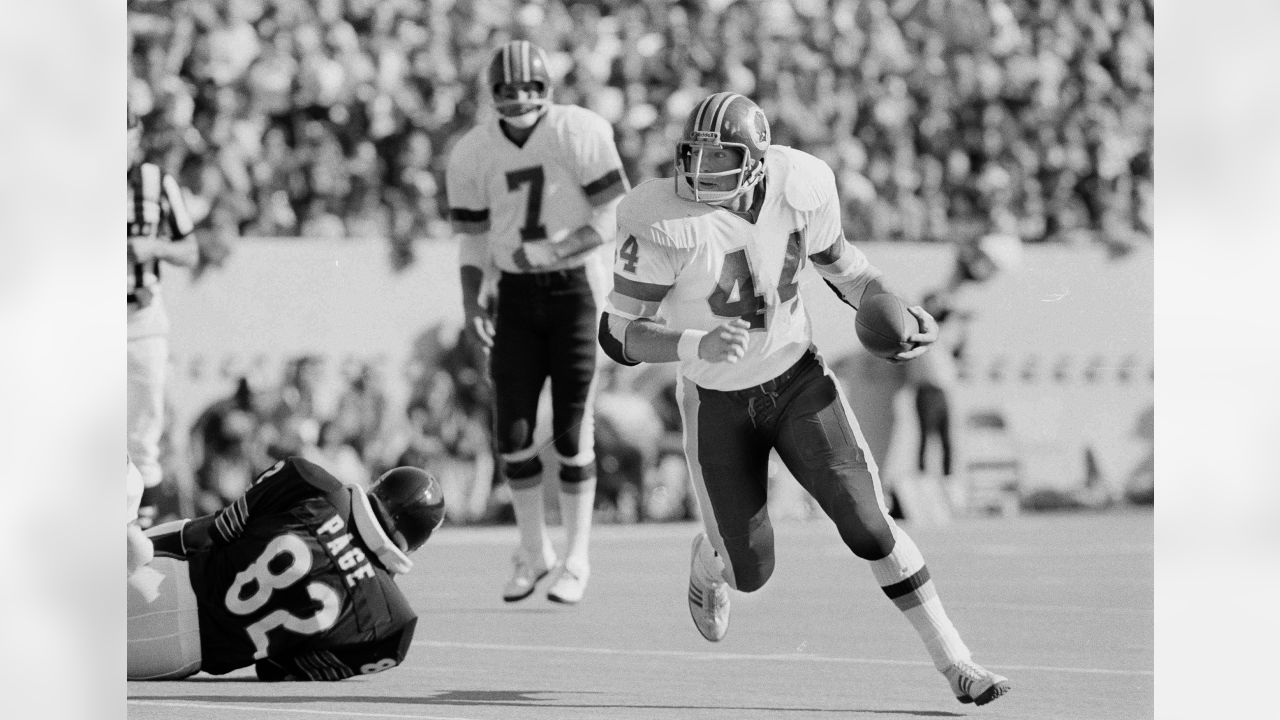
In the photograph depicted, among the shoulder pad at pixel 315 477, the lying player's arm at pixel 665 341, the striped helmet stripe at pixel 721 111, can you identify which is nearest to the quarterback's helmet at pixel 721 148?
the striped helmet stripe at pixel 721 111

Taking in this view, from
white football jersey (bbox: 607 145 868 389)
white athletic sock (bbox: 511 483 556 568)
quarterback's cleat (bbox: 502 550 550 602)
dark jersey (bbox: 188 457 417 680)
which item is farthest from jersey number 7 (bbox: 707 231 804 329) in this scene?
quarterback's cleat (bbox: 502 550 550 602)

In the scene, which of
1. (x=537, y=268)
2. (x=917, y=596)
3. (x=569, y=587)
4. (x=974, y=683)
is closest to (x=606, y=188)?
(x=537, y=268)

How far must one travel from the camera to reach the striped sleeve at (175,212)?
17.9ft

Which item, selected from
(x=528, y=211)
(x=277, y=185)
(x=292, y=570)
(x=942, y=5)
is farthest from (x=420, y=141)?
(x=292, y=570)

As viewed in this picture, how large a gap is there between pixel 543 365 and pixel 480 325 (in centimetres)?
23

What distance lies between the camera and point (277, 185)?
5.91m

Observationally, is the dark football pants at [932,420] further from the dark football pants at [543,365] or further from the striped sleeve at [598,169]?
the striped sleeve at [598,169]

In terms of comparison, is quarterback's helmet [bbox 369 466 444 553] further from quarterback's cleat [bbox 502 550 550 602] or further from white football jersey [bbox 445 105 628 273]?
white football jersey [bbox 445 105 628 273]

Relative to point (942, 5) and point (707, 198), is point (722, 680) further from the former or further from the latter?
point (942, 5)

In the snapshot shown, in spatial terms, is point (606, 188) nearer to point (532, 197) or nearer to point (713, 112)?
point (532, 197)

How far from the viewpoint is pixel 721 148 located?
13.5 feet

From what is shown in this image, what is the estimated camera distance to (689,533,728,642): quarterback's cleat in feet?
14.8

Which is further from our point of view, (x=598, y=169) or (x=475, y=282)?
(x=475, y=282)

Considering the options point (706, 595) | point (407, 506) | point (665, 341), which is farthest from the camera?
Answer: point (706, 595)
